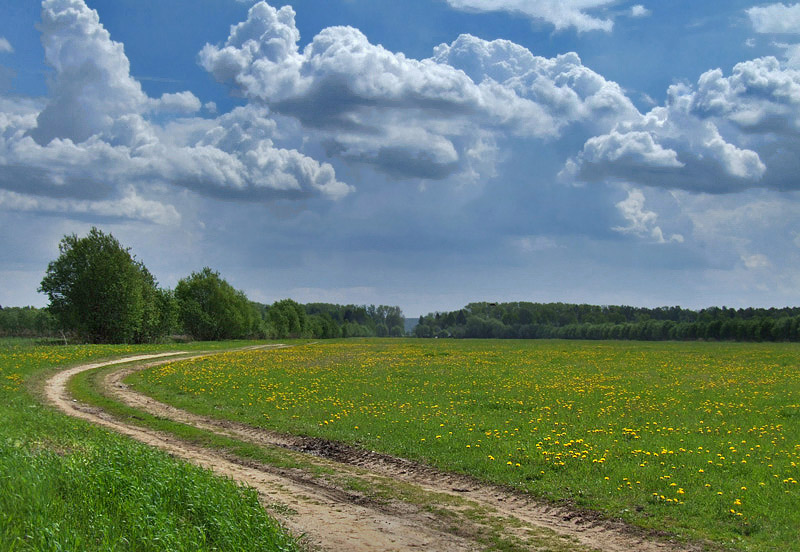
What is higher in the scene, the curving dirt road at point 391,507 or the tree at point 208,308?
the tree at point 208,308

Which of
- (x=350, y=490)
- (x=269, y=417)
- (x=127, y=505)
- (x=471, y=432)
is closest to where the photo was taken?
(x=127, y=505)

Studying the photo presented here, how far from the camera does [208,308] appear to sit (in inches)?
4013

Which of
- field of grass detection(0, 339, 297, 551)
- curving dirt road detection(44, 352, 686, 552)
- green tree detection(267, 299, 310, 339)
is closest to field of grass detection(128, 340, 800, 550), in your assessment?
curving dirt road detection(44, 352, 686, 552)

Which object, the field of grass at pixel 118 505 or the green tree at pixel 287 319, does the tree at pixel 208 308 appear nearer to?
the green tree at pixel 287 319

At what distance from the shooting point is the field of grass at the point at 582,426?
11.1m

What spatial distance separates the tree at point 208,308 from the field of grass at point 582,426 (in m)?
66.1

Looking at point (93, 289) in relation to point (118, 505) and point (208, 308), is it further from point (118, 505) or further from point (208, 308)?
point (118, 505)

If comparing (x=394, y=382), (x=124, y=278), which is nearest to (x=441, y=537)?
(x=394, y=382)

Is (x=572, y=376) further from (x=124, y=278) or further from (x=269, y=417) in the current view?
(x=124, y=278)

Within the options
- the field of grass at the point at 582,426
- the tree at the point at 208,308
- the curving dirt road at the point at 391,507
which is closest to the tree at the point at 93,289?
the tree at the point at 208,308

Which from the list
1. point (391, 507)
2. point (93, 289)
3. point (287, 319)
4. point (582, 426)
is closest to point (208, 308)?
point (93, 289)

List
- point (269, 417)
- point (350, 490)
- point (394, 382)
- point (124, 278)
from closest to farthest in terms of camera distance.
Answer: point (350, 490), point (269, 417), point (394, 382), point (124, 278)

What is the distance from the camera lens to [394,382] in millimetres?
29297

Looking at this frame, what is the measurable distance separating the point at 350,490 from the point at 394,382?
17.4 meters
